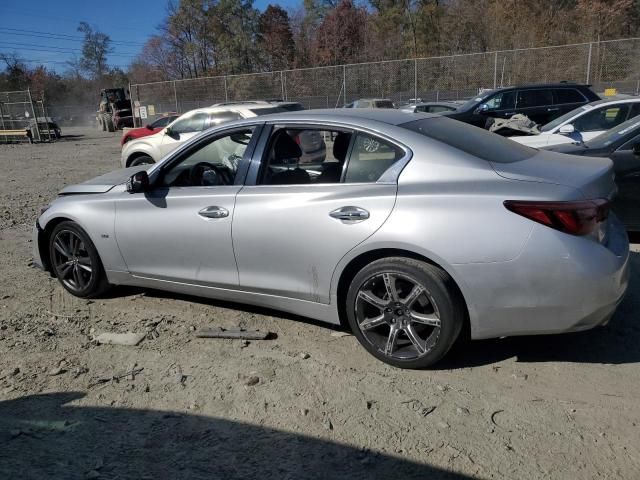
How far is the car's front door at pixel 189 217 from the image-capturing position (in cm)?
396

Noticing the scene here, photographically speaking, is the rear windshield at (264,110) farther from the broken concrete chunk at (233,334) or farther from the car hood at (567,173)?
the car hood at (567,173)

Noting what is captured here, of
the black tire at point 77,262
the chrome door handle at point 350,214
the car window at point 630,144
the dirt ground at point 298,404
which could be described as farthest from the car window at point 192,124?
the chrome door handle at point 350,214

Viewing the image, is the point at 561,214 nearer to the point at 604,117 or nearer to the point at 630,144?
the point at 630,144

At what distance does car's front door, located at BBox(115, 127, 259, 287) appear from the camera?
396 centimetres

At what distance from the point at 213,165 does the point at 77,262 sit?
1562mm

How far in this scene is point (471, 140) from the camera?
145 inches

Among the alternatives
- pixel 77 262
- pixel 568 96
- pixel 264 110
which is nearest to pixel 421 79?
pixel 568 96

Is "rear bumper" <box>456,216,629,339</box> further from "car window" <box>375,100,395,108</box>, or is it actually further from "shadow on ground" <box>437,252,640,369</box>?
"car window" <box>375,100,395,108</box>

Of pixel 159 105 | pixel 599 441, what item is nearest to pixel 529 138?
pixel 599 441

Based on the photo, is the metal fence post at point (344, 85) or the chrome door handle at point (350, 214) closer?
the chrome door handle at point (350, 214)

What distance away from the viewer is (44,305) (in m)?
4.80

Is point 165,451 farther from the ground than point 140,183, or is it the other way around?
point 140,183

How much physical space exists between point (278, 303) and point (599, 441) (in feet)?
6.98

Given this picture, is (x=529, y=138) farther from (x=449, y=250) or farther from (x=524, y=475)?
(x=524, y=475)
